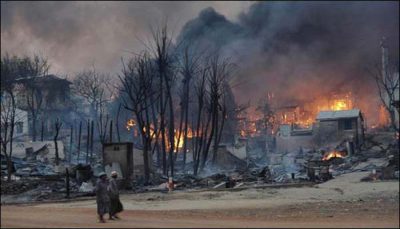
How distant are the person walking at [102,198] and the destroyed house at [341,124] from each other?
43.5 metres

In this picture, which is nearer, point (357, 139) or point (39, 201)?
point (39, 201)

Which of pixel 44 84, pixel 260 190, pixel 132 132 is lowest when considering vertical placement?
pixel 260 190

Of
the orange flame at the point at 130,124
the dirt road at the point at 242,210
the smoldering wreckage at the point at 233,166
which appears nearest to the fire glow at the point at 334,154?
the smoldering wreckage at the point at 233,166

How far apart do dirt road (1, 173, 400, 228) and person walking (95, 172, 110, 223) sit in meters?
0.28

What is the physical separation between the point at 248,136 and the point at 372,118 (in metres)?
18.2

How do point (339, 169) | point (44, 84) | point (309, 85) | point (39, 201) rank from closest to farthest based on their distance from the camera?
point (39, 201), point (339, 169), point (44, 84), point (309, 85)

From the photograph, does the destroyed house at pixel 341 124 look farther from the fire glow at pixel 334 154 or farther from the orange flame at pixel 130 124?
the orange flame at pixel 130 124

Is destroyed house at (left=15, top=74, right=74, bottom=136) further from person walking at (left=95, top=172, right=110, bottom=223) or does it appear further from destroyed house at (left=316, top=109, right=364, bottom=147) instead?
person walking at (left=95, top=172, right=110, bottom=223)

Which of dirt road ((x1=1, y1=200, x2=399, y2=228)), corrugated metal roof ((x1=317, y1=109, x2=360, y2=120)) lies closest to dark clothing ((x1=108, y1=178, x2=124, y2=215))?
dirt road ((x1=1, y1=200, x2=399, y2=228))

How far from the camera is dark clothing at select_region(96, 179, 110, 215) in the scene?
13508mm

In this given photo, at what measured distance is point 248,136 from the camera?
214 ft

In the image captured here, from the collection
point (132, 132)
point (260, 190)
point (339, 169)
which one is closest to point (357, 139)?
point (339, 169)

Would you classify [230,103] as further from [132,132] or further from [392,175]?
[392,175]

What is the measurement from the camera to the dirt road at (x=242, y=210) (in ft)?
42.4
